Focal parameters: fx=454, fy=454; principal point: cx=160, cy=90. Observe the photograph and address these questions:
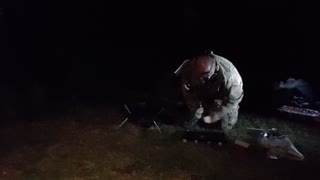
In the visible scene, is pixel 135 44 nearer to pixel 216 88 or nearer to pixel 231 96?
pixel 216 88

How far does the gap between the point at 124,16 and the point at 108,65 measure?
1.52 metres

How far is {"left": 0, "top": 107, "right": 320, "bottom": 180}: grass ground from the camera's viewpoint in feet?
14.6

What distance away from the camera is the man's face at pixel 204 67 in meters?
4.99

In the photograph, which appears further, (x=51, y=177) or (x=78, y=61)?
(x=78, y=61)

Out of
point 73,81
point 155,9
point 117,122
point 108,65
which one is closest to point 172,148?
point 117,122

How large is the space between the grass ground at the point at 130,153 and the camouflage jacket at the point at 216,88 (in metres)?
0.38

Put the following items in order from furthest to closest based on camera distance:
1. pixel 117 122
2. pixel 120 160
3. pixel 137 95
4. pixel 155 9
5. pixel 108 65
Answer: pixel 155 9
pixel 108 65
pixel 137 95
pixel 117 122
pixel 120 160

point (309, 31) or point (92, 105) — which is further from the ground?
point (309, 31)

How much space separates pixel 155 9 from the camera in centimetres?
906

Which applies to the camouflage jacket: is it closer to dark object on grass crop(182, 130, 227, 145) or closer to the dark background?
dark object on grass crop(182, 130, 227, 145)

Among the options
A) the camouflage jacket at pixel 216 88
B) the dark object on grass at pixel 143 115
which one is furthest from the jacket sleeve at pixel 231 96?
the dark object on grass at pixel 143 115

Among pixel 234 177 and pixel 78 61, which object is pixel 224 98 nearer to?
pixel 234 177

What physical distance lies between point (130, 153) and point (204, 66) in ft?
4.07

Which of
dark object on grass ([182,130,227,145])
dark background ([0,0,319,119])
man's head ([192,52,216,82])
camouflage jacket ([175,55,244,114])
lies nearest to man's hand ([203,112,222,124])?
camouflage jacket ([175,55,244,114])
